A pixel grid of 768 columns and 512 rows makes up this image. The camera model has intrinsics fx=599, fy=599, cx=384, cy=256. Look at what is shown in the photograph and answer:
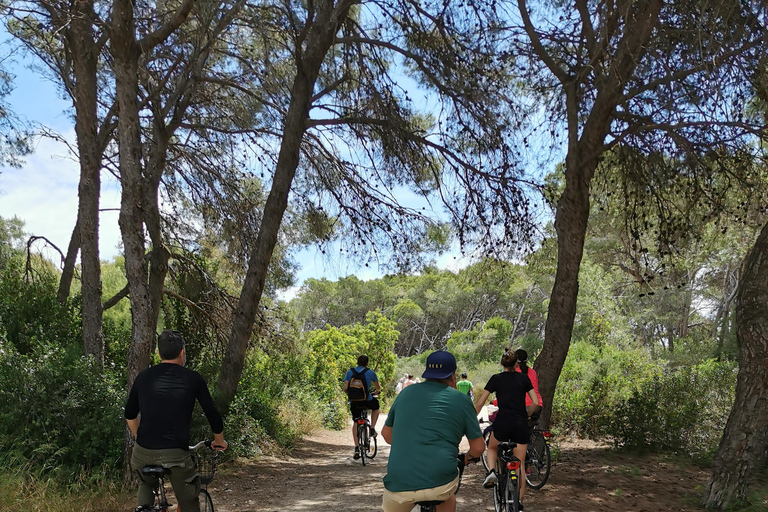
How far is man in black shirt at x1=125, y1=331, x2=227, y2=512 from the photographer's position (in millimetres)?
3906

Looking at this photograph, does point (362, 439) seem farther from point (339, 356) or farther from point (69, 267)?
point (339, 356)

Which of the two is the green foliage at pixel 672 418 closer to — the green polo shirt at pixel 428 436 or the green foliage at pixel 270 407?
the green foliage at pixel 270 407

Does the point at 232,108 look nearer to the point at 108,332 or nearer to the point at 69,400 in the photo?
the point at 108,332

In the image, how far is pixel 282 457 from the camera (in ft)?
37.1

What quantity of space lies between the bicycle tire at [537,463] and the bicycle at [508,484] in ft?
7.61

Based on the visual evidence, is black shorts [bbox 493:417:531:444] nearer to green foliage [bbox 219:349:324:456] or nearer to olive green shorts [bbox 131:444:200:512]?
olive green shorts [bbox 131:444:200:512]

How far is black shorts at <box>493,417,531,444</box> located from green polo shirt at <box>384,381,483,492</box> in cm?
275

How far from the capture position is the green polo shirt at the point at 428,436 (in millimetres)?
3348

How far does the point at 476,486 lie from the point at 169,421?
5.99 meters

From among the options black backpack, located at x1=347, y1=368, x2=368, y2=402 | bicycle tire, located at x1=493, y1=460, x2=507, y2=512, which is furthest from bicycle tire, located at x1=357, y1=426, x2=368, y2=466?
bicycle tire, located at x1=493, y1=460, x2=507, y2=512

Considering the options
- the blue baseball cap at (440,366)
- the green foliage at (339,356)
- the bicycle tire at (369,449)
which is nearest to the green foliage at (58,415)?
the bicycle tire at (369,449)

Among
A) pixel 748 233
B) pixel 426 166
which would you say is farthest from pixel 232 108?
pixel 748 233

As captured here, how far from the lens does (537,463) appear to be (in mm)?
8047

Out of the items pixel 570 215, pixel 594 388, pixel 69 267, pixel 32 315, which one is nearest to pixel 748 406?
pixel 570 215
